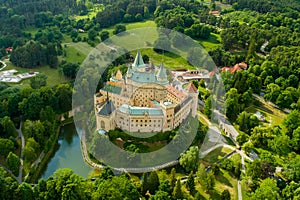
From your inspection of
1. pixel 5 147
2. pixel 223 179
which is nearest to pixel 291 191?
pixel 223 179

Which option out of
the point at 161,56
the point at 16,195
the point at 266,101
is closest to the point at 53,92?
the point at 16,195

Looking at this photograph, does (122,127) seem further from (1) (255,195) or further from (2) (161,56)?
(2) (161,56)

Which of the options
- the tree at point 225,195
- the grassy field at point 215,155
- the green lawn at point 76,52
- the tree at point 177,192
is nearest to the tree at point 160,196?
the tree at point 177,192

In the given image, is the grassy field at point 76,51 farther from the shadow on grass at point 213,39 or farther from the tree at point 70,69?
the shadow on grass at point 213,39

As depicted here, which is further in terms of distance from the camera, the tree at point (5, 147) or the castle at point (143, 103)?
the castle at point (143, 103)

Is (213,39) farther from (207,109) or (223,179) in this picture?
(223,179)
